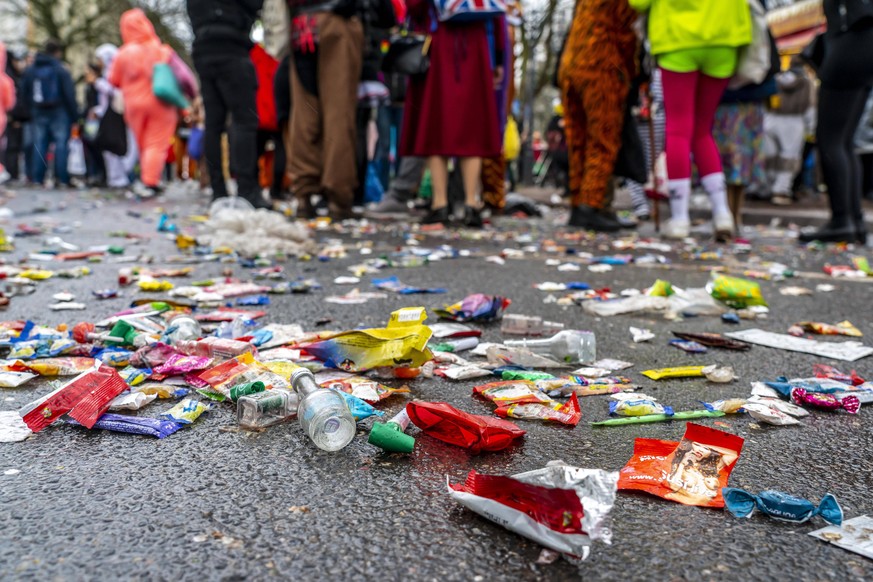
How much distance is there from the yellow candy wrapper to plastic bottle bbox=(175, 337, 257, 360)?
1016 millimetres

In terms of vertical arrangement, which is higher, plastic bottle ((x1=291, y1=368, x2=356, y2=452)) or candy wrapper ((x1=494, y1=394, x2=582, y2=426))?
plastic bottle ((x1=291, y1=368, x2=356, y2=452))

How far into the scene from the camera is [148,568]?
1.00m

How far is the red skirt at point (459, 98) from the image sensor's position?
19.7ft

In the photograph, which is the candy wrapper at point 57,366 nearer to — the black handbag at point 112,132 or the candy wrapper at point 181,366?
the candy wrapper at point 181,366

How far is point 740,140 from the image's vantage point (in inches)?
251

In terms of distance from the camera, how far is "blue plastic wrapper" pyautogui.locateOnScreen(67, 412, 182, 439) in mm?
1492

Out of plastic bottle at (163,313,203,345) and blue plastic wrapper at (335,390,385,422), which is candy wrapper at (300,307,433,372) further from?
plastic bottle at (163,313,203,345)

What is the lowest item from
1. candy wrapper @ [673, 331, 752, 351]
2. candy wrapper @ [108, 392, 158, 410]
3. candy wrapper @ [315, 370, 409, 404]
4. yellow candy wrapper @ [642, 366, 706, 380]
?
candy wrapper @ [673, 331, 752, 351]

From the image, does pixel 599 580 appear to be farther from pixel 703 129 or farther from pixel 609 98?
pixel 609 98

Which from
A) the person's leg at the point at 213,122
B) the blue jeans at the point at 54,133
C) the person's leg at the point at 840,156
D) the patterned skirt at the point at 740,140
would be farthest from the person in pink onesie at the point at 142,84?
the person's leg at the point at 840,156

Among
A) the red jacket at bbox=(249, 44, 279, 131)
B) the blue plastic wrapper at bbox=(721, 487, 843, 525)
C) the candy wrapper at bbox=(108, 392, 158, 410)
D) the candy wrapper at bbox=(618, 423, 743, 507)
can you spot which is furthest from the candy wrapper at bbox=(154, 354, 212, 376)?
the red jacket at bbox=(249, 44, 279, 131)

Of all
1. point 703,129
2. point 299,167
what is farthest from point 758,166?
point 299,167

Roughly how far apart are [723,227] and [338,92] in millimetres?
3081

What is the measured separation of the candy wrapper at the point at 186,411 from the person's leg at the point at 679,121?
424cm
